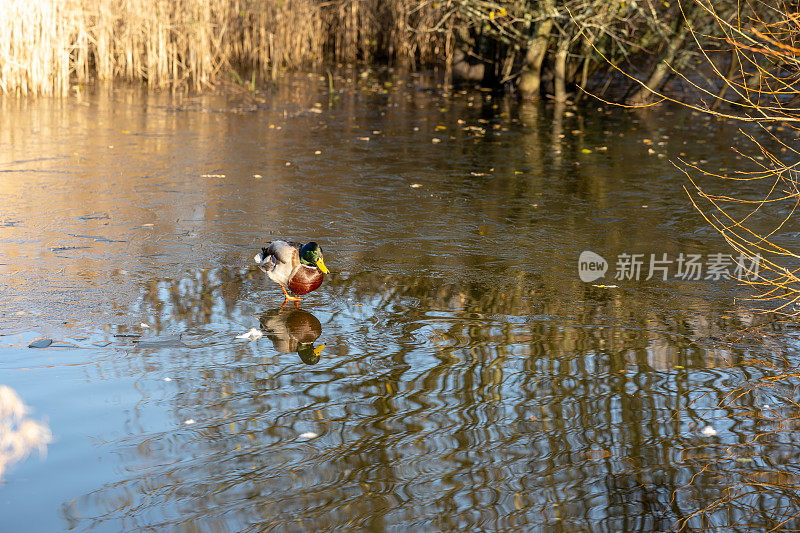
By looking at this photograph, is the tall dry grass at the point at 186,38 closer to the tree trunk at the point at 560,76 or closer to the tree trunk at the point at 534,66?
the tree trunk at the point at 534,66

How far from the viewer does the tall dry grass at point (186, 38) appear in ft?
42.1

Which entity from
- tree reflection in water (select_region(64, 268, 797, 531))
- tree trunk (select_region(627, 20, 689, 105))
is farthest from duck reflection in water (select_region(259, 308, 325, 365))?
tree trunk (select_region(627, 20, 689, 105))

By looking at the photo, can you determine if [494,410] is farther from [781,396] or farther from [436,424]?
[781,396]

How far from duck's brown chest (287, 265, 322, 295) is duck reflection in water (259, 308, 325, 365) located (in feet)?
0.56

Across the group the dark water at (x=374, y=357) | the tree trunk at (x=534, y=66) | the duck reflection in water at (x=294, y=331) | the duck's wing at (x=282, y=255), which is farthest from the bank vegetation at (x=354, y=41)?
the duck reflection in water at (x=294, y=331)

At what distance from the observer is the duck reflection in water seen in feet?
15.5

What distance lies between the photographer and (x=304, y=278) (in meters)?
5.21

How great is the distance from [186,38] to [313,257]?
431 inches

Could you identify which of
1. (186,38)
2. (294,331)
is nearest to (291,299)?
(294,331)

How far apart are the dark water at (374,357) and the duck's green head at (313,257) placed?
32 cm

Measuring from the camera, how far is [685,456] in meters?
3.66

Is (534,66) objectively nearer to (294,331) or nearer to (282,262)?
(282,262)

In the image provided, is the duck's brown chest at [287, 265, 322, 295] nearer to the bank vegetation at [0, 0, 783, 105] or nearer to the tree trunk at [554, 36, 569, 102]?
the bank vegetation at [0, 0, 783, 105]

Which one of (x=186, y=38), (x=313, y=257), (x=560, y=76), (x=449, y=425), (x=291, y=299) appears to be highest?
(x=186, y=38)
